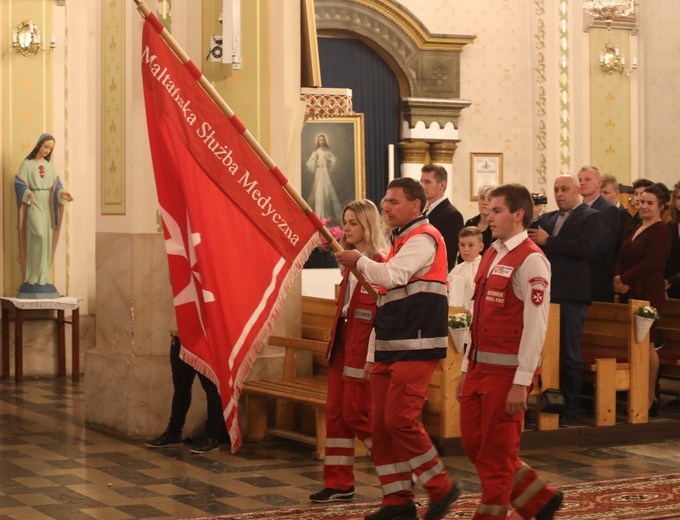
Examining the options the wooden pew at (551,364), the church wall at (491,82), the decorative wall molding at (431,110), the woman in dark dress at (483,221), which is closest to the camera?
the wooden pew at (551,364)

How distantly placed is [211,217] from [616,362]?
13.8 ft

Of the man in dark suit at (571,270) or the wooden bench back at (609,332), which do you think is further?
the wooden bench back at (609,332)

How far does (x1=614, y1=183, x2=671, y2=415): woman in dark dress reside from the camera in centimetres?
948

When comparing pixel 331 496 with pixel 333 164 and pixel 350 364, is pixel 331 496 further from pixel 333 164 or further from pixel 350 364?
pixel 333 164

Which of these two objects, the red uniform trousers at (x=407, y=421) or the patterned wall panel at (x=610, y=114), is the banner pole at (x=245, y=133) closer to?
the red uniform trousers at (x=407, y=421)

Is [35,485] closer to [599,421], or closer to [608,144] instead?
[599,421]

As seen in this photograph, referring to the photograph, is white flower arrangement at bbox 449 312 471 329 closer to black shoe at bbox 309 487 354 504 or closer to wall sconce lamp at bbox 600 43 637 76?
black shoe at bbox 309 487 354 504

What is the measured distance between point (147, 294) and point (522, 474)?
405 cm

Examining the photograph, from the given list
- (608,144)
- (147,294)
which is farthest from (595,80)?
(147,294)

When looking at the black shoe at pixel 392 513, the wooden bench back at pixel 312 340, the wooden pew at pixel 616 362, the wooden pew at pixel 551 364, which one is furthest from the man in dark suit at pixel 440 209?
the black shoe at pixel 392 513

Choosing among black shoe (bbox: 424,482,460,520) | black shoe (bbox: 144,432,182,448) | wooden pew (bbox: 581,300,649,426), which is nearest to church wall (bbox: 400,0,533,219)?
wooden pew (bbox: 581,300,649,426)

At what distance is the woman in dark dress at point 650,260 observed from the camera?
31.1 feet

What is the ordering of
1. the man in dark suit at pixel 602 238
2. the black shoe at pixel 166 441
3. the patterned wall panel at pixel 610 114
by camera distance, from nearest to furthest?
the black shoe at pixel 166 441, the man in dark suit at pixel 602 238, the patterned wall panel at pixel 610 114

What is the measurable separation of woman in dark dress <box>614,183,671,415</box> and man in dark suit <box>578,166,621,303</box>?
0.33 ft
